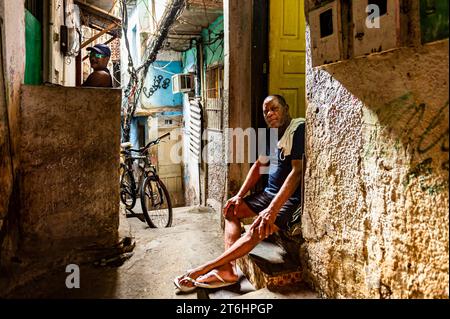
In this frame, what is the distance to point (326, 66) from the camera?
277cm

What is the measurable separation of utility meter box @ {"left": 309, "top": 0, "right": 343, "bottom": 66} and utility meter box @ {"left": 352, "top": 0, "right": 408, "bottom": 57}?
0.15 m

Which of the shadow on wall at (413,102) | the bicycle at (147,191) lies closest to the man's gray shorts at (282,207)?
the shadow on wall at (413,102)

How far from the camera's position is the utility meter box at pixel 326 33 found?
2457 mm

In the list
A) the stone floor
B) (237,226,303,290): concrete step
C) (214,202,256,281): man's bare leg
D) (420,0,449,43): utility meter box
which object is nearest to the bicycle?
the stone floor

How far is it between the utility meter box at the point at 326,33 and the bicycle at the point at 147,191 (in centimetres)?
447

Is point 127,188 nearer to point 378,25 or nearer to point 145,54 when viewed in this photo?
point 378,25

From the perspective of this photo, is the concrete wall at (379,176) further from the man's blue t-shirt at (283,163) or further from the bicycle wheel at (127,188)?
the bicycle wheel at (127,188)

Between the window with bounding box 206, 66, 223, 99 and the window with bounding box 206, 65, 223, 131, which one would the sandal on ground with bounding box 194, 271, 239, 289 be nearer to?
the window with bounding box 206, 65, 223, 131

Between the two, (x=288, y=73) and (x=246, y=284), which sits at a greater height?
(x=288, y=73)

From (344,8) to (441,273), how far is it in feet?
5.96

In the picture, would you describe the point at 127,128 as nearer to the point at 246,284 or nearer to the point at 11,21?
the point at 11,21

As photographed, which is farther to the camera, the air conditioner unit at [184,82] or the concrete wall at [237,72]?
the air conditioner unit at [184,82]

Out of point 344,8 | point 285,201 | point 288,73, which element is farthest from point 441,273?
point 288,73

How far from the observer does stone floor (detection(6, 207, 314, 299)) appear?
3.47m
